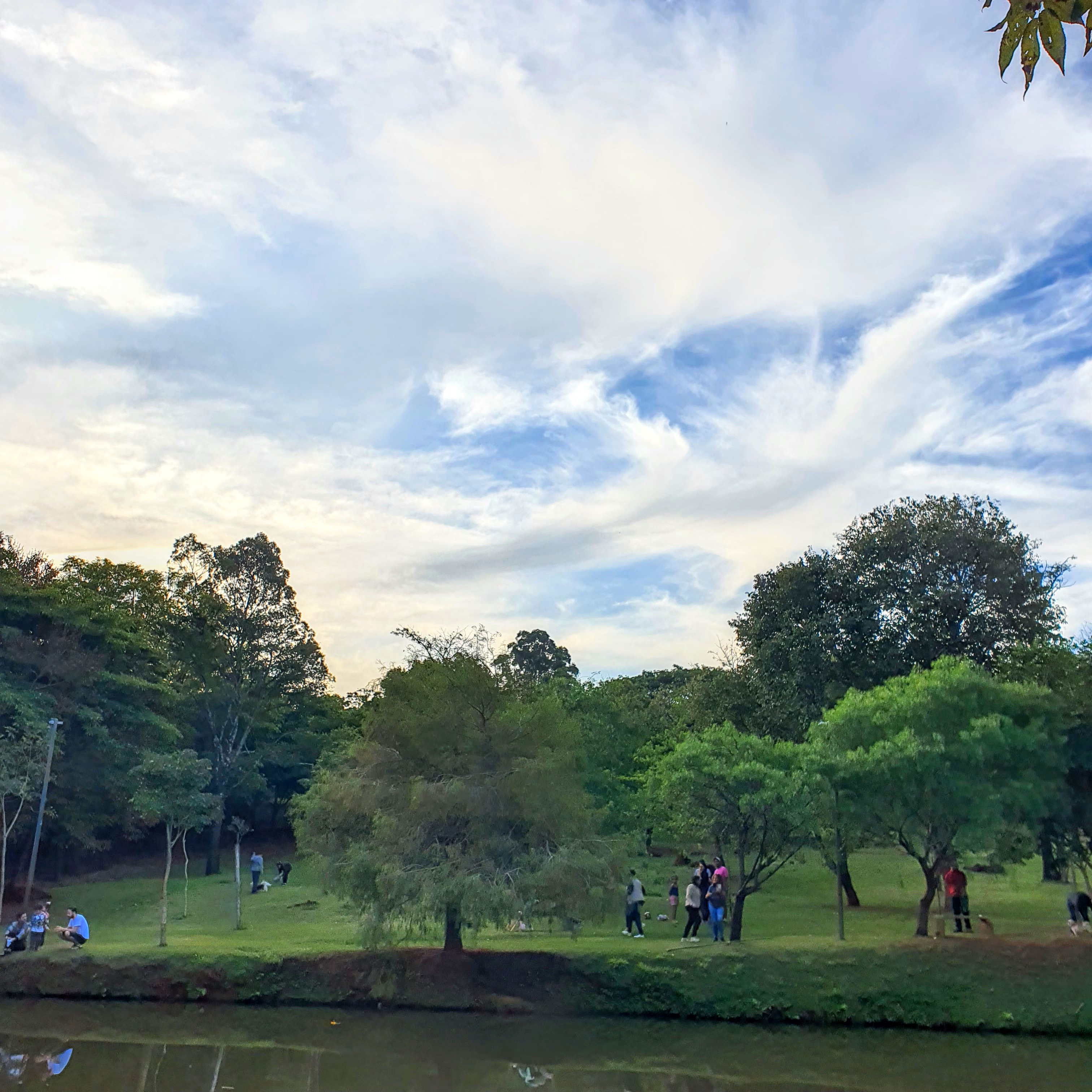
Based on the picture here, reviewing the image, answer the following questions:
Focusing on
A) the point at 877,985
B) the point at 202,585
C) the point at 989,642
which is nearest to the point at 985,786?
the point at 877,985

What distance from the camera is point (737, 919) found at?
22.6m

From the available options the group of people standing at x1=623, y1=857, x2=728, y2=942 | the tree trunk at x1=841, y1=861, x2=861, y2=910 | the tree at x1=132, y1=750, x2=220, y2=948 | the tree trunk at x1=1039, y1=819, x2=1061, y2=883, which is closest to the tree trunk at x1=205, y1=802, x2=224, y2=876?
the tree at x1=132, y1=750, x2=220, y2=948

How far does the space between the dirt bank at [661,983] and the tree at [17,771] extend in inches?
246

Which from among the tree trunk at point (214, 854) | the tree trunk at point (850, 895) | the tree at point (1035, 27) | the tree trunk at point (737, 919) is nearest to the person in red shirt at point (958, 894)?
the tree trunk at point (737, 919)

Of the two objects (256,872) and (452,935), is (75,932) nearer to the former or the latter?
(452,935)

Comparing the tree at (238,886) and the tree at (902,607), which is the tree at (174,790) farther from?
the tree at (902,607)

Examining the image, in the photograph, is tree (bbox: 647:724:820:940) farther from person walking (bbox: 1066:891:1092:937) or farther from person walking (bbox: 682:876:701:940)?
person walking (bbox: 1066:891:1092:937)

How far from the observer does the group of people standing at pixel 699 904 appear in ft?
74.7

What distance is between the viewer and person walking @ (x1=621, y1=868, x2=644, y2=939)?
24.0 meters

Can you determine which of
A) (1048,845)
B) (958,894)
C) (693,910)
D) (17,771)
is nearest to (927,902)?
(958,894)

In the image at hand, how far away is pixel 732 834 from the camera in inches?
894

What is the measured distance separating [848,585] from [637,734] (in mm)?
8904

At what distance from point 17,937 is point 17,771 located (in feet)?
24.5

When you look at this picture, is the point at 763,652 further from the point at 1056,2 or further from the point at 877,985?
the point at 1056,2
